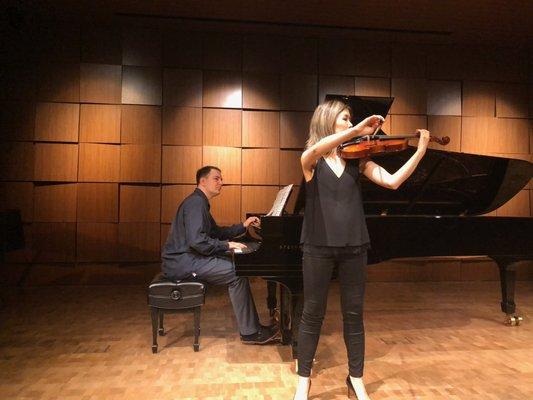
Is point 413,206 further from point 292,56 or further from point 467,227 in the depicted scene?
point 292,56

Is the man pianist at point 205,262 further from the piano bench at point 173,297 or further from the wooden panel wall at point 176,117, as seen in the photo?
the wooden panel wall at point 176,117

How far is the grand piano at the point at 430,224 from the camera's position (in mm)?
2137

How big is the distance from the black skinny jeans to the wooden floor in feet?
1.28

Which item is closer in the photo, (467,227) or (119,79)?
(467,227)

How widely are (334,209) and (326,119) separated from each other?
15.0 inches

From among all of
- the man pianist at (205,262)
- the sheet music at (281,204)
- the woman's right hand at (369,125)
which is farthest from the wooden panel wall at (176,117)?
the woman's right hand at (369,125)

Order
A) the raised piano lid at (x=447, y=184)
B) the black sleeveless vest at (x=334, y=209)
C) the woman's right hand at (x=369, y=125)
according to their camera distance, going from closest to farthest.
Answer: the woman's right hand at (x=369, y=125), the black sleeveless vest at (x=334, y=209), the raised piano lid at (x=447, y=184)

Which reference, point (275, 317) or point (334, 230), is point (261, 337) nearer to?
point (275, 317)

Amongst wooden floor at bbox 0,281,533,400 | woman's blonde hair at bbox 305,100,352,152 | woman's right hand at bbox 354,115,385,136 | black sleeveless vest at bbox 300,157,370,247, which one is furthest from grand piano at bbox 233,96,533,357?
woman's right hand at bbox 354,115,385,136

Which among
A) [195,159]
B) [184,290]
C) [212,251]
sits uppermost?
[195,159]

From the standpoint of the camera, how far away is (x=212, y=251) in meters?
2.43

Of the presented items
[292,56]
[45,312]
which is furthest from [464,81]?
[45,312]

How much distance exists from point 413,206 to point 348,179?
5.61 feet

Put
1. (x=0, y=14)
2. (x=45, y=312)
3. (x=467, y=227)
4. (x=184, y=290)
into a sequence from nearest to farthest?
(x=184, y=290), (x=467, y=227), (x=45, y=312), (x=0, y=14)
